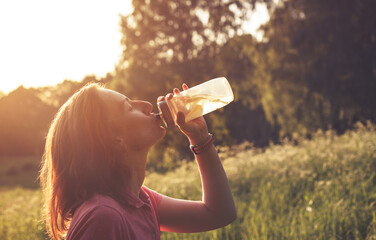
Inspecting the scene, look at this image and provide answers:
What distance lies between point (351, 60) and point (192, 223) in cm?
1193

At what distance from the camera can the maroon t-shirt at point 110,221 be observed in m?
1.03

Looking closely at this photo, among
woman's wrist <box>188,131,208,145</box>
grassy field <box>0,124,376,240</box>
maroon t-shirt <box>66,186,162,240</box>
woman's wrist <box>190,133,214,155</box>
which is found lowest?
grassy field <box>0,124,376,240</box>

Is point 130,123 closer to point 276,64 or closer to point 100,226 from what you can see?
point 100,226

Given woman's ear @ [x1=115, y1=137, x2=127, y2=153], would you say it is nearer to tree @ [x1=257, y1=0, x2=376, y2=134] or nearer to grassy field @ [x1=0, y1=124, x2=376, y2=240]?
grassy field @ [x1=0, y1=124, x2=376, y2=240]

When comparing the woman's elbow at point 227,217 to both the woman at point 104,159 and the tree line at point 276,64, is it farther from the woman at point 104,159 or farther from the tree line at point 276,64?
the tree line at point 276,64

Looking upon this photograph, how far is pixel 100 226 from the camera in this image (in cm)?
103

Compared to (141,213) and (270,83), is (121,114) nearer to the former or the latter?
(141,213)

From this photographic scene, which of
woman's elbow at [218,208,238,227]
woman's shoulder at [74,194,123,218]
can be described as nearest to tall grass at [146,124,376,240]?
woman's elbow at [218,208,238,227]

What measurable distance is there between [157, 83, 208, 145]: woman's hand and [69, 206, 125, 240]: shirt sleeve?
1.68 feet

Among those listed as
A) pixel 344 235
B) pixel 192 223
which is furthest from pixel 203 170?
pixel 344 235

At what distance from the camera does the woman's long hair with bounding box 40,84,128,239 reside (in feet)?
4.04

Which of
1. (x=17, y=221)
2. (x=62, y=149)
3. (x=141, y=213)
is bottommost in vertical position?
(x=17, y=221)

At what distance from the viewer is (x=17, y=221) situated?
5.20m

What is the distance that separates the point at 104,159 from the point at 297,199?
3.21 m
